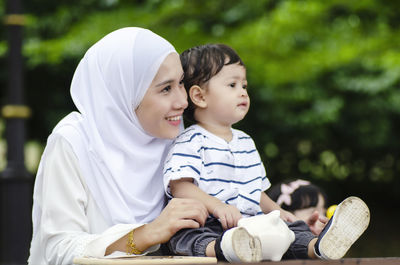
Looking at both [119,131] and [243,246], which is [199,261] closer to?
[243,246]

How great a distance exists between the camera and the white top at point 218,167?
2.80 metres

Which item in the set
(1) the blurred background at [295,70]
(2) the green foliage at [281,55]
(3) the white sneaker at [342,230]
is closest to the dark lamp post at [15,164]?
(1) the blurred background at [295,70]

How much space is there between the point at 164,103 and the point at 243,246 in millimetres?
831

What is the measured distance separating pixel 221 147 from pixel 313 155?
8830mm

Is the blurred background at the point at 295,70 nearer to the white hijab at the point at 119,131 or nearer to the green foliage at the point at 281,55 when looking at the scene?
the green foliage at the point at 281,55

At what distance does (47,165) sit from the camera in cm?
274

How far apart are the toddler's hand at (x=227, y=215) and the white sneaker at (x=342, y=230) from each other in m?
0.42

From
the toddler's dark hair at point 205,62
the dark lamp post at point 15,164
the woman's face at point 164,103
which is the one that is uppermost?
the toddler's dark hair at point 205,62

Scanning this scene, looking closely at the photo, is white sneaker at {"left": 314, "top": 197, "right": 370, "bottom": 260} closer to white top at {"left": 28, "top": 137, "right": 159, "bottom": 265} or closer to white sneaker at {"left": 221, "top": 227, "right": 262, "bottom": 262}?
white sneaker at {"left": 221, "top": 227, "right": 262, "bottom": 262}

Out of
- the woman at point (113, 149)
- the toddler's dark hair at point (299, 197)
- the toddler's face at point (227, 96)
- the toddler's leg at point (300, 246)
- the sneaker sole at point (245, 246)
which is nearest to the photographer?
the sneaker sole at point (245, 246)

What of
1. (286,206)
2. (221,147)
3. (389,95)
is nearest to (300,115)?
(389,95)

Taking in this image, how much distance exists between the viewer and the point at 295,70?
7.86m

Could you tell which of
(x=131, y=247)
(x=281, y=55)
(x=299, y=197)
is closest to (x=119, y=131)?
(x=131, y=247)

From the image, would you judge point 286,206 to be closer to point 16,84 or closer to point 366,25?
point 16,84
